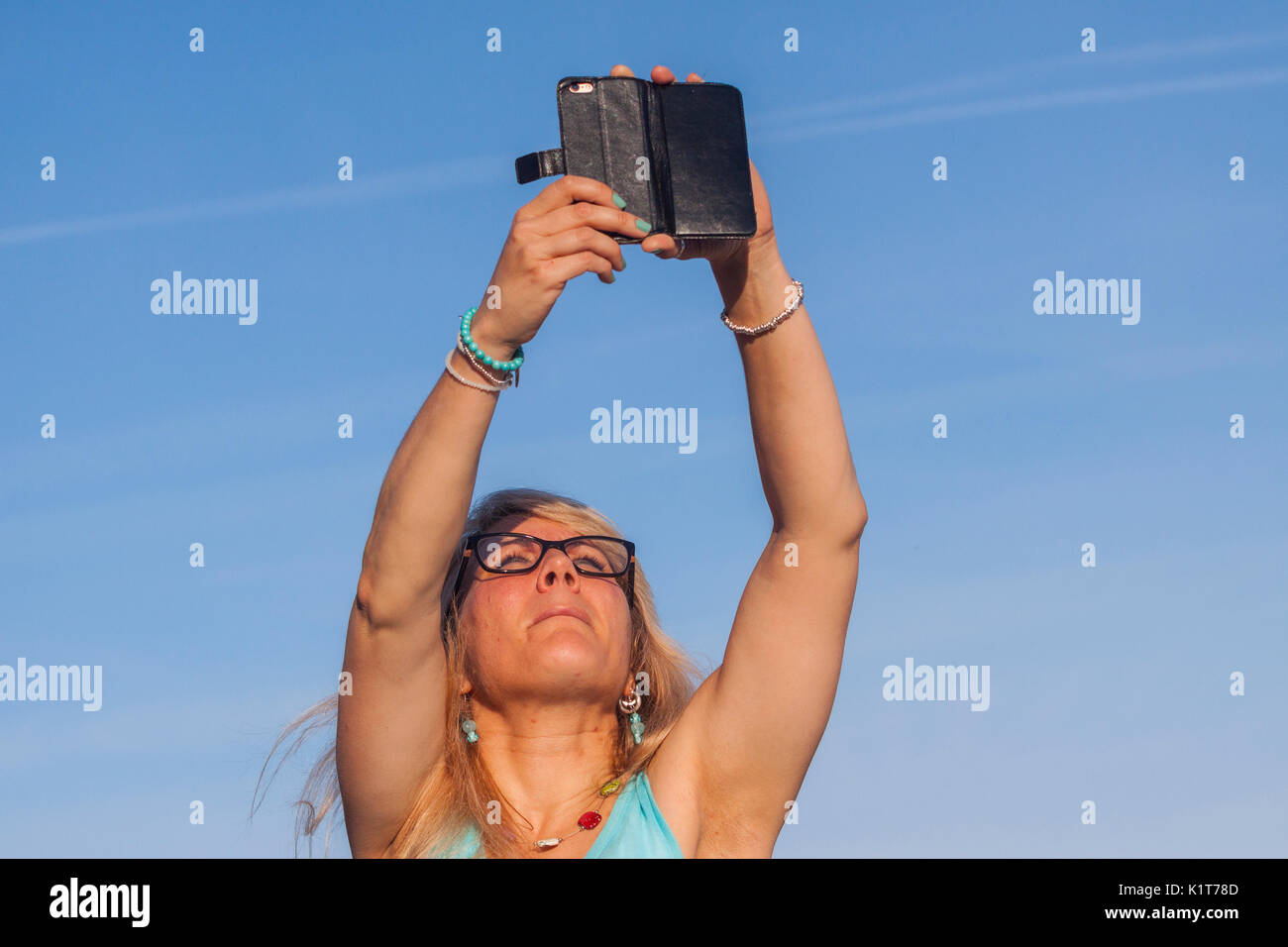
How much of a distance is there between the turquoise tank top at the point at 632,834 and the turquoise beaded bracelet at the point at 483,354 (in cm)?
174

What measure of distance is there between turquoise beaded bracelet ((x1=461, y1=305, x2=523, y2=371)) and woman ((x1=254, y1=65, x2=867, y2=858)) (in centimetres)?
1

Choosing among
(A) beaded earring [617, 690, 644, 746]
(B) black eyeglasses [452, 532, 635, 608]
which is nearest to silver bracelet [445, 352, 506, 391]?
(B) black eyeglasses [452, 532, 635, 608]

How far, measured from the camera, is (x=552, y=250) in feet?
16.2

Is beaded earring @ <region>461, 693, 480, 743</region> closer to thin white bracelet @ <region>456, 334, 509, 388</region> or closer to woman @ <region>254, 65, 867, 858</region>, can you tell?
woman @ <region>254, 65, 867, 858</region>

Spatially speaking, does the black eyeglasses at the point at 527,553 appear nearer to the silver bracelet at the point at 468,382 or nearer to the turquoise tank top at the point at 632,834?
the turquoise tank top at the point at 632,834

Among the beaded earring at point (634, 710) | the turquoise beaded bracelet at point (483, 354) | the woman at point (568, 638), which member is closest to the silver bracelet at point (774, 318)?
the woman at point (568, 638)

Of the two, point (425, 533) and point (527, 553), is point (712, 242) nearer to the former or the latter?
point (425, 533)

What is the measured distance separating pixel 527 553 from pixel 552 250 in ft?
5.53

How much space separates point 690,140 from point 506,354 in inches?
34.7
